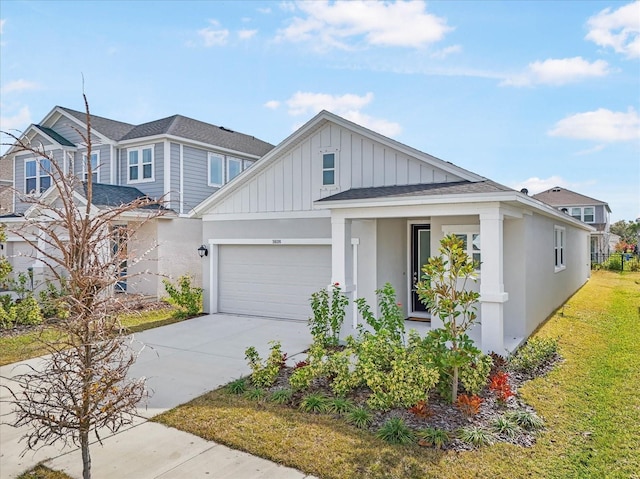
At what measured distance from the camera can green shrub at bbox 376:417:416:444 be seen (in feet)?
14.9

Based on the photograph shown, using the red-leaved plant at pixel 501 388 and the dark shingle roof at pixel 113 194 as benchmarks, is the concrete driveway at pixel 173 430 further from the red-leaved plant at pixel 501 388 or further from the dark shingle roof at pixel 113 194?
the dark shingle roof at pixel 113 194

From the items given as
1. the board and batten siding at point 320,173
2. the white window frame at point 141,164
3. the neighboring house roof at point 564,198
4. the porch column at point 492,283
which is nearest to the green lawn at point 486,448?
the porch column at point 492,283

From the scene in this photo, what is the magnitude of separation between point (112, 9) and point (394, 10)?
639cm

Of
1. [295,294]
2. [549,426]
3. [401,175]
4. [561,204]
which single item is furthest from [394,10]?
[561,204]

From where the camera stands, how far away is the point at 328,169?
10703 millimetres

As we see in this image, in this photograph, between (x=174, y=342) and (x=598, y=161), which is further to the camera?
(x=598, y=161)

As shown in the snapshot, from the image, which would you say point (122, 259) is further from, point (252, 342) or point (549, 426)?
point (252, 342)

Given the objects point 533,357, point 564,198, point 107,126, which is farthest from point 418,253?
point 564,198

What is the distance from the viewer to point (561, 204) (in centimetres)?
3478

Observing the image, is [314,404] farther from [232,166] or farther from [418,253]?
[232,166]

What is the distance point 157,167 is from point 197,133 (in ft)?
7.57

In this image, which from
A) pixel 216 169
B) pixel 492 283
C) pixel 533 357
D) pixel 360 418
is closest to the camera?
pixel 360 418

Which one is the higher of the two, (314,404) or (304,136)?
(304,136)

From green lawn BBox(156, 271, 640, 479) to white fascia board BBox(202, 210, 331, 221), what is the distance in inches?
226
